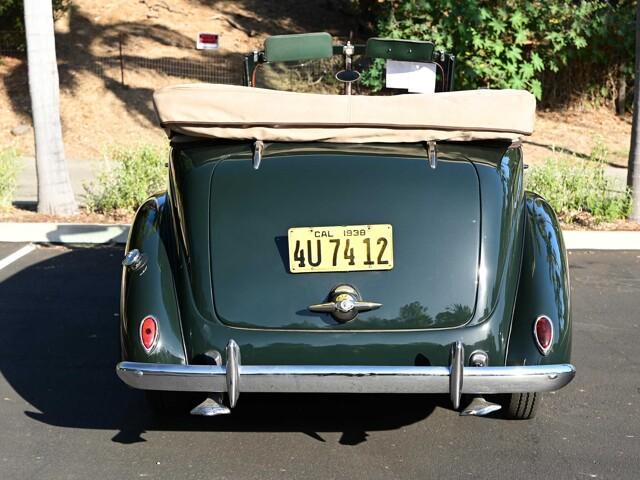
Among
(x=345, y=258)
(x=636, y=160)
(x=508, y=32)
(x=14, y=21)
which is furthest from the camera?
(x=14, y=21)

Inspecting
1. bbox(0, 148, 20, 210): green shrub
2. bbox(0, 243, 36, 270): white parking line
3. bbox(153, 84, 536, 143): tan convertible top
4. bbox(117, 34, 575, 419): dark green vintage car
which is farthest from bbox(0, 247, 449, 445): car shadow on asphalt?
bbox(0, 148, 20, 210): green shrub

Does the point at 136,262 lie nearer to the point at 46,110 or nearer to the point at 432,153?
the point at 432,153

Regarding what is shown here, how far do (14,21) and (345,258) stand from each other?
48.0 ft

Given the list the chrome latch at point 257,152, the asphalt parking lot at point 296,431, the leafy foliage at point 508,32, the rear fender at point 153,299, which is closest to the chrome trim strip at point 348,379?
the rear fender at point 153,299

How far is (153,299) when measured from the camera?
14.1 feet

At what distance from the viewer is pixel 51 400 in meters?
4.96

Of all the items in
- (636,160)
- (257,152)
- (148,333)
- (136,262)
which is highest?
(257,152)

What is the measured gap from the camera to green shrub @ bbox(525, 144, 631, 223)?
9.23 meters

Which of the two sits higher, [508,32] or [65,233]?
[508,32]

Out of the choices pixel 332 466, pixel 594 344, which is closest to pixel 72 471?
pixel 332 466

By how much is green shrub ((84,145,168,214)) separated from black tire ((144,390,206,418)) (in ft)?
15.9

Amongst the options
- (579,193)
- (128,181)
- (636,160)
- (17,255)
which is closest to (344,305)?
(17,255)

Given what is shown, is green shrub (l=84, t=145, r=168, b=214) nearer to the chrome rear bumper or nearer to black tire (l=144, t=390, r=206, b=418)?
black tire (l=144, t=390, r=206, b=418)

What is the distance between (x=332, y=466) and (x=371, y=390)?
44 cm
